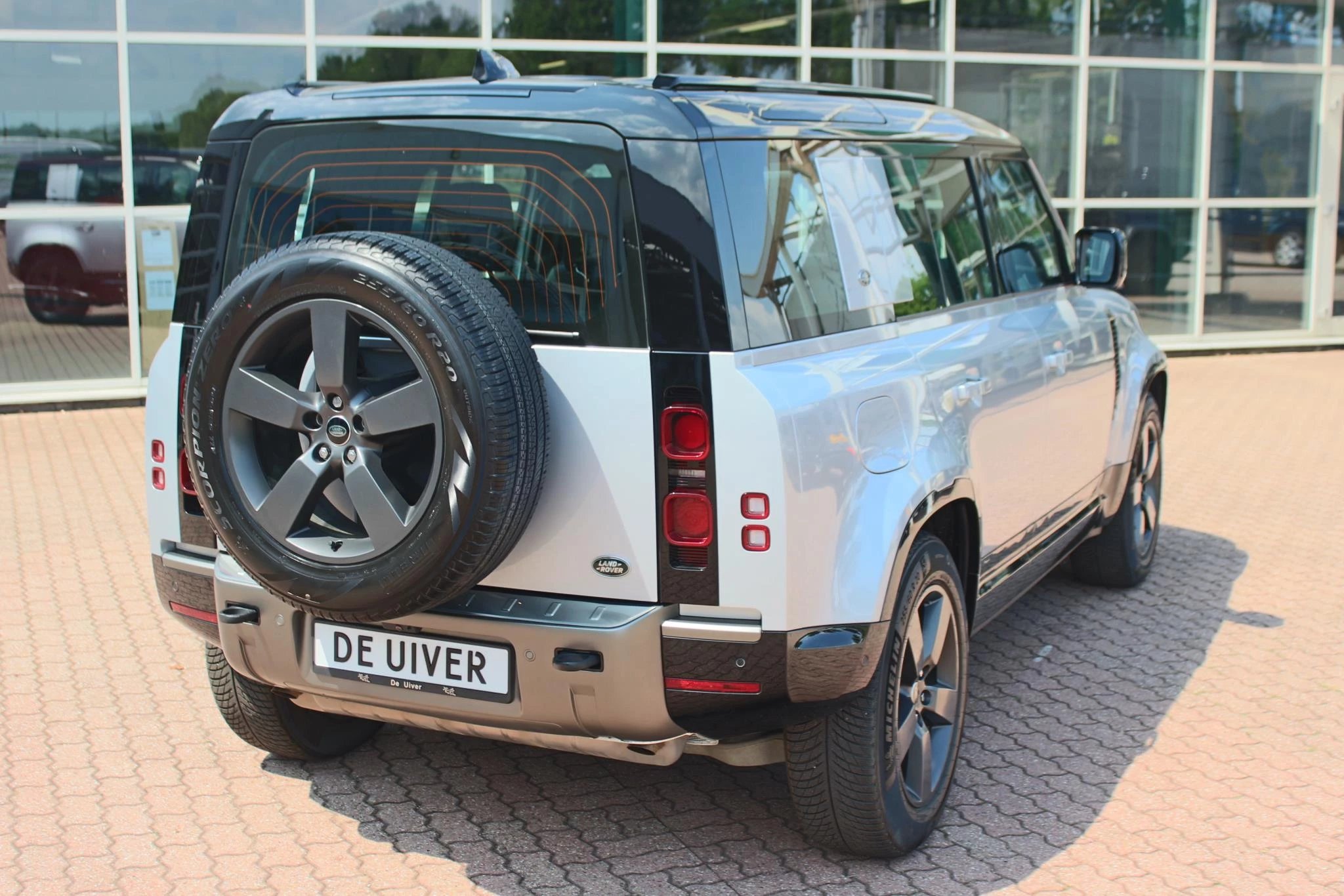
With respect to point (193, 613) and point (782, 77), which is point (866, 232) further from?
point (782, 77)

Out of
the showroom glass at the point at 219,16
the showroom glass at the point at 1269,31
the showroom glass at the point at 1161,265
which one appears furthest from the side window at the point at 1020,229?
the showroom glass at the point at 1269,31

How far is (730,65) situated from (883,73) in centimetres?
157

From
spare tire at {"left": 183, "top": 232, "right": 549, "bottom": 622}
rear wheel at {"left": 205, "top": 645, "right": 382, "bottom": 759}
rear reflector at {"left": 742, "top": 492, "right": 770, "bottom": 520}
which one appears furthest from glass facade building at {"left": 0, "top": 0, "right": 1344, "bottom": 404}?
rear reflector at {"left": 742, "top": 492, "right": 770, "bottom": 520}

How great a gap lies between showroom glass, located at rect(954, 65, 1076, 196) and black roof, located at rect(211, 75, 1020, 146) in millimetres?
10055

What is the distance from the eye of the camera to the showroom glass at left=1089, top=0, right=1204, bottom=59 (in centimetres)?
1369

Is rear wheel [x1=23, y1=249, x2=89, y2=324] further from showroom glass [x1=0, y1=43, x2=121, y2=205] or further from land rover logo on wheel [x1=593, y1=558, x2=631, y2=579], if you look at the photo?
land rover logo on wheel [x1=593, y1=558, x2=631, y2=579]

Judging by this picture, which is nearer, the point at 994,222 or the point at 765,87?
the point at 765,87

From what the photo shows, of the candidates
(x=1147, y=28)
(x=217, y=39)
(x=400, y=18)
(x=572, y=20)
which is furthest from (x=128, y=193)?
(x=1147, y=28)

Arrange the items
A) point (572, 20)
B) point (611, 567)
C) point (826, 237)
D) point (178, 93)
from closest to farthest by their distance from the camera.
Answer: point (611, 567), point (826, 237), point (178, 93), point (572, 20)

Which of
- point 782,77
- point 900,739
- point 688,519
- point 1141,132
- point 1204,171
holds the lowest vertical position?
point 900,739

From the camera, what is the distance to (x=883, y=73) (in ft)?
42.6

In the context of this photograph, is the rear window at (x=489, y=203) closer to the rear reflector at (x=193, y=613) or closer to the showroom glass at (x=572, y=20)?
the rear reflector at (x=193, y=613)

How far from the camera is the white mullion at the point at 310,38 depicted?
1099 centimetres

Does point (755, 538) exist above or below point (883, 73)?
below
